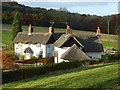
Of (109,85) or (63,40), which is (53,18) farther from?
(109,85)

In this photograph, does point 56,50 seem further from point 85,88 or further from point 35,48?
point 85,88

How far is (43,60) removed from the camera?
1576 inches

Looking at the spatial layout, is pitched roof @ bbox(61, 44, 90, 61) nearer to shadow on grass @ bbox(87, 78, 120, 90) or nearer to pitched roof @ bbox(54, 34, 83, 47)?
pitched roof @ bbox(54, 34, 83, 47)

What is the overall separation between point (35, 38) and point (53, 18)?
19.2 m

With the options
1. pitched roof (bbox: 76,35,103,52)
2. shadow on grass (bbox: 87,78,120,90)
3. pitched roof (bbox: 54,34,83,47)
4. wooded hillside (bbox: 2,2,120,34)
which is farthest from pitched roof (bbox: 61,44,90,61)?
wooded hillside (bbox: 2,2,120,34)

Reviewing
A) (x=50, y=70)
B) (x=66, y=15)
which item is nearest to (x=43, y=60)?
(x=50, y=70)

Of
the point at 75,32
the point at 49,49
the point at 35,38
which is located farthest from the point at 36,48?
the point at 75,32

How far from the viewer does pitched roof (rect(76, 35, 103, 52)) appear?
4254 cm

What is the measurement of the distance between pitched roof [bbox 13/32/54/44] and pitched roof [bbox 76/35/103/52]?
16.2 ft

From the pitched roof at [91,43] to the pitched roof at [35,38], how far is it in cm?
495

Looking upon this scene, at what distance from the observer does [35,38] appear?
48219 millimetres

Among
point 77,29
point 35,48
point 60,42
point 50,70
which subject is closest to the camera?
point 50,70

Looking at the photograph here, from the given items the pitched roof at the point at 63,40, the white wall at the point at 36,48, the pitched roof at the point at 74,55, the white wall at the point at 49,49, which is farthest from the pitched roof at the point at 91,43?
the pitched roof at the point at 74,55

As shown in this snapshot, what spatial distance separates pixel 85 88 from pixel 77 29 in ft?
181
